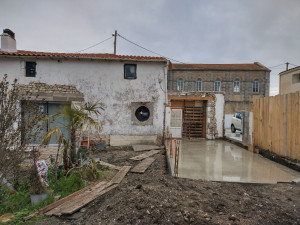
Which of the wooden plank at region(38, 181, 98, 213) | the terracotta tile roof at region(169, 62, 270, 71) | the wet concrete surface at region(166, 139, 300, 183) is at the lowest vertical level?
the wooden plank at region(38, 181, 98, 213)

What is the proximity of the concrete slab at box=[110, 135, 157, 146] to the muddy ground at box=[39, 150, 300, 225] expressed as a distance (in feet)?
18.2

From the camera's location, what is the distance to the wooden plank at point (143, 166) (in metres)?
6.65

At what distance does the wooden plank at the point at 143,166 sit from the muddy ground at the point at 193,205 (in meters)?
1.34

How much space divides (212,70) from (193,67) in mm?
2921

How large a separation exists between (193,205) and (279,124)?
17.6ft

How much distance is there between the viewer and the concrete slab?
Answer: 10.8 meters

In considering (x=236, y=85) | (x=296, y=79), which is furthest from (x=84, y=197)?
(x=236, y=85)

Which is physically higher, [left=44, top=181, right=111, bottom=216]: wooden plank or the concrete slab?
the concrete slab

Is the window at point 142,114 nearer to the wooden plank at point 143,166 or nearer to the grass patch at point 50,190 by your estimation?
the wooden plank at point 143,166

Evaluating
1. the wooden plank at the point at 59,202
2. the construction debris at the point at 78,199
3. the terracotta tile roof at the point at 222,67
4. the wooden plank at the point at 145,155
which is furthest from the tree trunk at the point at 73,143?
the terracotta tile roof at the point at 222,67

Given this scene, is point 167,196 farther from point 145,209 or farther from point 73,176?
point 73,176

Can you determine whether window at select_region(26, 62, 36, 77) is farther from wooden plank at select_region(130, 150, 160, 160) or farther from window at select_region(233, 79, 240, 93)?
window at select_region(233, 79, 240, 93)

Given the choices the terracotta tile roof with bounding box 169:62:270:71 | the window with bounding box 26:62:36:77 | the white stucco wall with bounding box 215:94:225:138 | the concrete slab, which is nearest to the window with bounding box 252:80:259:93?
the terracotta tile roof with bounding box 169:62:270:71

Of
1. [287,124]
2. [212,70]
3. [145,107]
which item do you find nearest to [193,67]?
[212,70]
